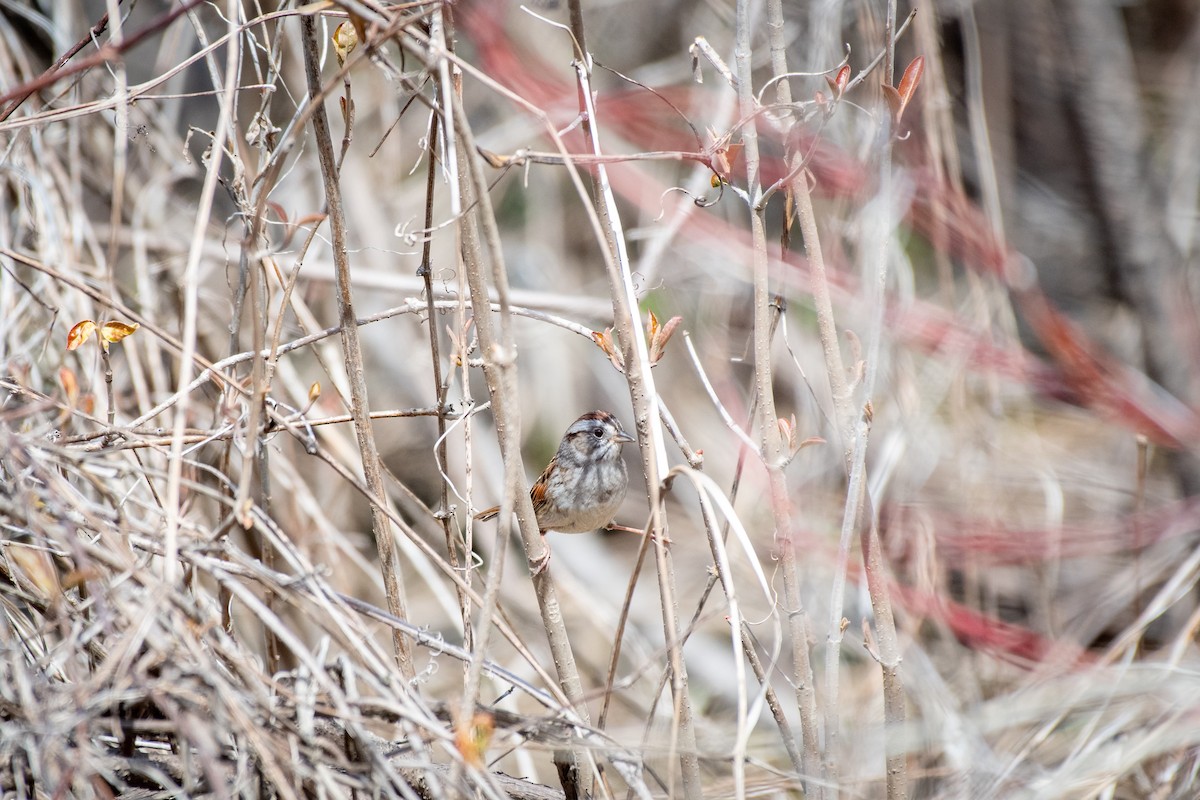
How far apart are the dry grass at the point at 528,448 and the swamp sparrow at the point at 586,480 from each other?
300 mm

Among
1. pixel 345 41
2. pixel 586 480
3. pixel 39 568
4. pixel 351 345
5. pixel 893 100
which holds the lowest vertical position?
pixel 39 568

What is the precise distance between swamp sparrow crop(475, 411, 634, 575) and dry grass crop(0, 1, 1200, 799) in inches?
11.8

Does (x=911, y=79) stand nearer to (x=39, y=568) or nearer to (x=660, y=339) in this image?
(x=660, y=339)

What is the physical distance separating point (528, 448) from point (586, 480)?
2.27 m

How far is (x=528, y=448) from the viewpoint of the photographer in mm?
5805

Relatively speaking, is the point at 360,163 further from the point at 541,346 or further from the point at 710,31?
the point at 710,31

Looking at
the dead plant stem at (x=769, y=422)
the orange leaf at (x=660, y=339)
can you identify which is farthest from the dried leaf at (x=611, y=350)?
the dead plant stem at (x=769, y=422)

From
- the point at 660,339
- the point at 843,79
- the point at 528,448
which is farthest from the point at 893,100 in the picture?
the point at 528,448

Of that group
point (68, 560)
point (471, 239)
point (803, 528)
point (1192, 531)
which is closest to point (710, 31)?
point (803, 528)

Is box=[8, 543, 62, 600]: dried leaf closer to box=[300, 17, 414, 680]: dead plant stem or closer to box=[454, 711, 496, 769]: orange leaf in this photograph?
box=[300, 17, 414, 680]: dead plant stem

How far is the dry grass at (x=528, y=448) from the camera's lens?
1.62 metres

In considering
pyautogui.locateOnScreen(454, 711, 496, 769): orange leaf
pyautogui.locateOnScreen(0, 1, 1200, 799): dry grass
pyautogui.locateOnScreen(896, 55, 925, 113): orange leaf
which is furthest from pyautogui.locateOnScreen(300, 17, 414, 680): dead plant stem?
pyautogui.locateOnScreen(896, 55, 925, 113): orange leaf

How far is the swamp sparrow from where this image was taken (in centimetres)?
351

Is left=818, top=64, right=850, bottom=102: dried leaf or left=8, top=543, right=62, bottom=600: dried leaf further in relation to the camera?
left=818, top=64, right=850, bottom=102: dried leaf
